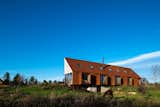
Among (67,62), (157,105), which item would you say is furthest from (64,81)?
(157,105)

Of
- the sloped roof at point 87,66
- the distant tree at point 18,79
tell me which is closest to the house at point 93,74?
the sloped roof at point 87,66

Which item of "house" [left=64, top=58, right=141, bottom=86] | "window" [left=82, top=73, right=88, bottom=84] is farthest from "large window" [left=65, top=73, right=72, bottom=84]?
"window" [left=82, top=73, right=88, bottom=84]

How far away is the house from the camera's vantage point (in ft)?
136

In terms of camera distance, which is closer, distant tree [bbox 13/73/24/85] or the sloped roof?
the sloped roof

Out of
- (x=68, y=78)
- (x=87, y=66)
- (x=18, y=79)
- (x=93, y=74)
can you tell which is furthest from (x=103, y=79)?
(x=18, y=79)

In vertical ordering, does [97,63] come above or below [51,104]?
above

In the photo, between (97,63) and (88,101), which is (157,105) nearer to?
(88,101)

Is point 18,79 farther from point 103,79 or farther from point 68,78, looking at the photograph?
point 103,79

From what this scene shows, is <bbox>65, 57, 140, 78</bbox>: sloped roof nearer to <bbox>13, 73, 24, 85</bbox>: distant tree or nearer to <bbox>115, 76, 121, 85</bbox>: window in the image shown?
<bbox>115, 76, 121, 85</bbox>: window

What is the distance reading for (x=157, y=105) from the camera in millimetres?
11125

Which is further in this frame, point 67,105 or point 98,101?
point 98,101

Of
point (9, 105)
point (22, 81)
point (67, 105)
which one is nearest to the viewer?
point (9, 105)

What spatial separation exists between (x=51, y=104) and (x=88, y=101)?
1724mm

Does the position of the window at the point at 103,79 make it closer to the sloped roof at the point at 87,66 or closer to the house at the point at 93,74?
the house at the point at 93,74
